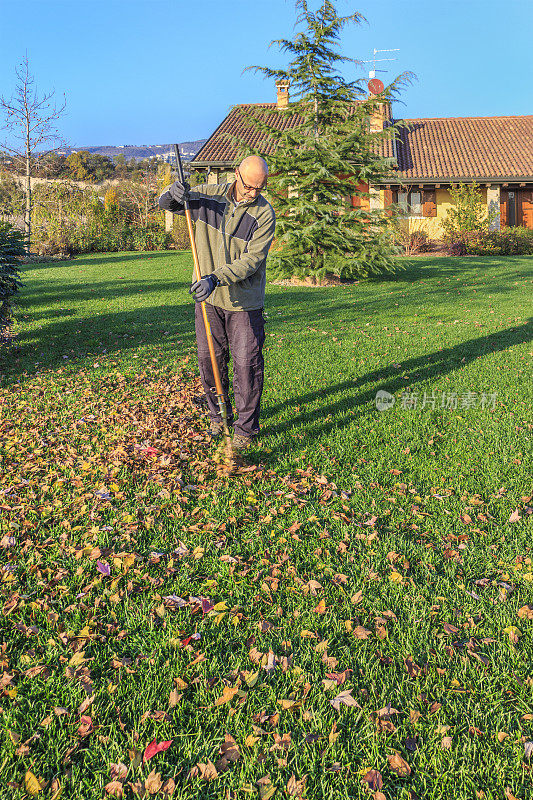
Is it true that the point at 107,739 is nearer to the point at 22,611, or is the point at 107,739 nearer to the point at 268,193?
the point at 22,611

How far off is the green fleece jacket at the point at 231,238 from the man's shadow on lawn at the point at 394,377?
1423 mm

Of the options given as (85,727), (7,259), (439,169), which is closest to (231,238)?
(85,727)

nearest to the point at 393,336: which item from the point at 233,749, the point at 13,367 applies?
the point at 13,367

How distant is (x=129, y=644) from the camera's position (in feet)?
8.77

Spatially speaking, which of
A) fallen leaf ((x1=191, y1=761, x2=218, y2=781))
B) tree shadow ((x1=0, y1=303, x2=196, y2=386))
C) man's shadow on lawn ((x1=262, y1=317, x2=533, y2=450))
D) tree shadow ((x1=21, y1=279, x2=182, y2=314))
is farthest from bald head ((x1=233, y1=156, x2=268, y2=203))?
tree shadow ((x1=21, y1=279, x2=182, y2=314))

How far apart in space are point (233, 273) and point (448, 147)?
98.0ft

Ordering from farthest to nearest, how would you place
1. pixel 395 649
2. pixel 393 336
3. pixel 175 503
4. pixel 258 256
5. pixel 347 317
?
pixel 347 317 → pixel 393 336 → pixel 258 256 → pixel 175 503 → pixel 395 649

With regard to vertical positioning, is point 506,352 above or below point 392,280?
below

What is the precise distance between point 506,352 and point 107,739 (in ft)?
24.7

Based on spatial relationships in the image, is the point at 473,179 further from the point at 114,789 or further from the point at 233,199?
the point at 114,789

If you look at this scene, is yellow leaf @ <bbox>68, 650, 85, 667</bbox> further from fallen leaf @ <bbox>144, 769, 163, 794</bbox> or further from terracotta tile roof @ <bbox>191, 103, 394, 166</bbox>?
terracotta tile roof @ <bbox>191, 103, 394, 166</bbox>

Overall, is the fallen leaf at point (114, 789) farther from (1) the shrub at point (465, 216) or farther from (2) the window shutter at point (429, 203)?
(2) the window shutter at point (429, 203)

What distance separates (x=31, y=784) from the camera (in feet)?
6.53

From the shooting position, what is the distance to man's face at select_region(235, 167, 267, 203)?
165 inches
